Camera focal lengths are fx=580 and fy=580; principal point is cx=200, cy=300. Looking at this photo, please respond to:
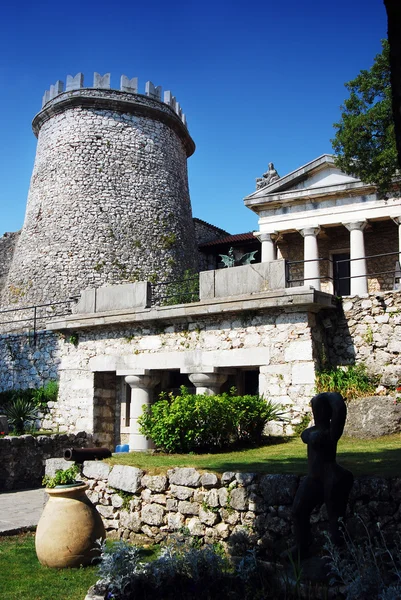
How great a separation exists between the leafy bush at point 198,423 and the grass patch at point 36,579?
291 centimetres

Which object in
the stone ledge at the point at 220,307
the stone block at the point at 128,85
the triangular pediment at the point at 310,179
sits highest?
the stone block at the point at 128,85

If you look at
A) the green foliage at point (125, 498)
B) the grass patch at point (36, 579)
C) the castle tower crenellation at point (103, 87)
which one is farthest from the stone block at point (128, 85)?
the grass patch at point (36, 579)

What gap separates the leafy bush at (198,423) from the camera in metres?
9.40

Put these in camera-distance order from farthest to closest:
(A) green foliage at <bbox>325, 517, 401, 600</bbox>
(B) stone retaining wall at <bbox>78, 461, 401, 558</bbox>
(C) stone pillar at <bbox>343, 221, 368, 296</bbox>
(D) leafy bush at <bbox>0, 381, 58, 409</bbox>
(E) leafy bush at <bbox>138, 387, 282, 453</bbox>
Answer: (C) stone pillar at <bbox>343, 221, 368, 296</bbox> < (D) leafy bush at <bbox>0, 381, 58, 409</bbox> < (E) leafy bush at <bbox>138, 387, 282, 453</bbox> < (B) stone retaining wall at <bbox>78, 461, 401, 558</bbox> < (A) green foliage at <bbox>325, 517, 401, 600</bbox>

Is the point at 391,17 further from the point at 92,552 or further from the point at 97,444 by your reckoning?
the point at 97,444

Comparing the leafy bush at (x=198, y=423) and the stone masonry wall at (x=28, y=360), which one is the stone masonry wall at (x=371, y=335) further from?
the stone masonry wall at (x=28, y=360)

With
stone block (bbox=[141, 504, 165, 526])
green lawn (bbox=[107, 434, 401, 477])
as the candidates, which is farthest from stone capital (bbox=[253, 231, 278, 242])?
stone block (bbox=[141, 504, 165, 526])

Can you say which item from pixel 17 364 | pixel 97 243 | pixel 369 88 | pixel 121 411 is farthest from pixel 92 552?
pixel 97 243

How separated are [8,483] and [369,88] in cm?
1144

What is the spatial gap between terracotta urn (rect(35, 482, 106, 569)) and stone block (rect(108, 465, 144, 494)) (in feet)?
3.45

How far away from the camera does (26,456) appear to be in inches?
497

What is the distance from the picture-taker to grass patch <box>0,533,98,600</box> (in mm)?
5633

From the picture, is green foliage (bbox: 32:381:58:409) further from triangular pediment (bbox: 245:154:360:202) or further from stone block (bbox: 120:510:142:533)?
triangular pediment (bbox: 245:154:360:202)

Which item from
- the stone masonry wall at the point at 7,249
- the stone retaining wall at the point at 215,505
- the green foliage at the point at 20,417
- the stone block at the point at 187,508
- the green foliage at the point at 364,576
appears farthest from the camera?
the stone masonry wall at the point at 7,249
